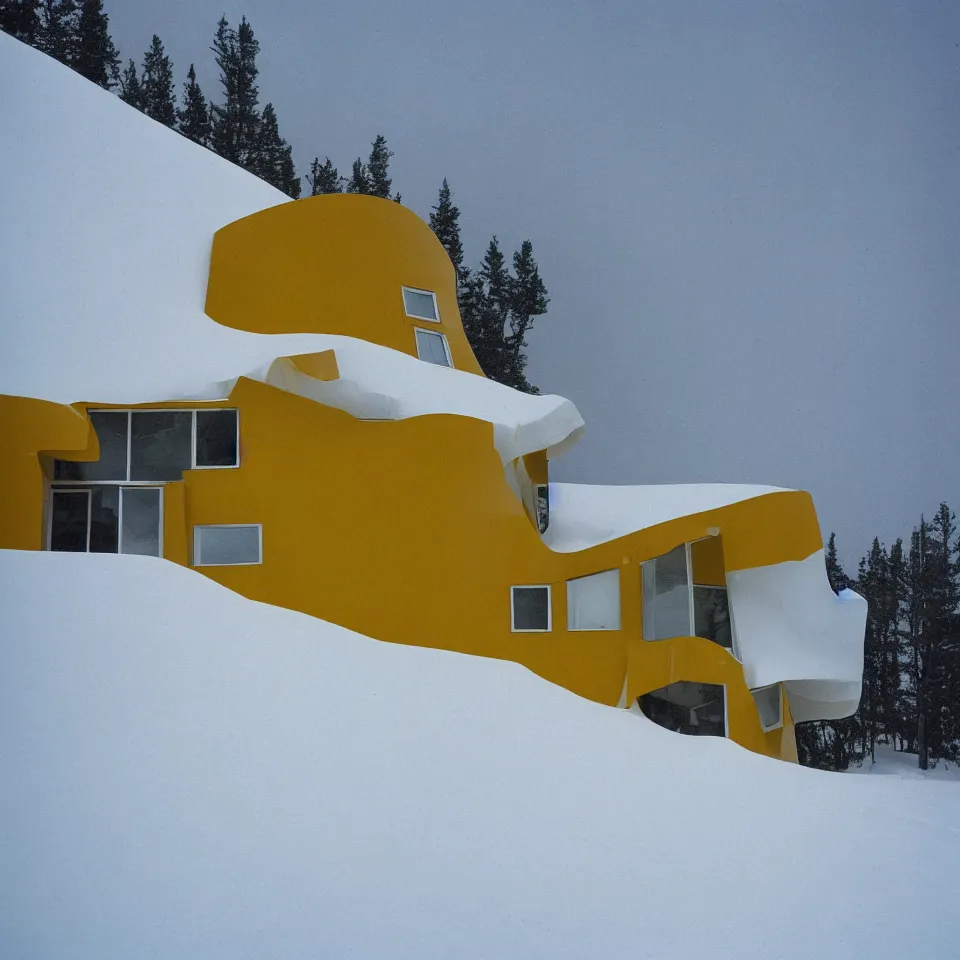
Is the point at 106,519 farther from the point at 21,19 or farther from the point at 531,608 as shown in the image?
the point at 21,19

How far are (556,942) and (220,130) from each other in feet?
140

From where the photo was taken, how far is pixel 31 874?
6238 mm

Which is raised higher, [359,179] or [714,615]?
[359,179]

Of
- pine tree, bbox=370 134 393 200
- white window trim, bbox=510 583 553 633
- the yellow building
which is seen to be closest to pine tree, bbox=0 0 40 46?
pine tree, bbox=370 134 393 200

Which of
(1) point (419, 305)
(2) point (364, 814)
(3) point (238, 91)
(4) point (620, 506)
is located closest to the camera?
(2) point (364, 814)

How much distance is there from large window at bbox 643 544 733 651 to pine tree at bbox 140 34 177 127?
33.3 meters

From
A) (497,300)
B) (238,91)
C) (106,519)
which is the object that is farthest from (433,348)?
(238,91)

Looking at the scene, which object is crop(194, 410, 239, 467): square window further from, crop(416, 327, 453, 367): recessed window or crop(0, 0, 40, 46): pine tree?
crop(0, 0, 40, 46): pine tree

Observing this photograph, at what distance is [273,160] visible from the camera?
43.9m

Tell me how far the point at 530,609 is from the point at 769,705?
18.6 ft

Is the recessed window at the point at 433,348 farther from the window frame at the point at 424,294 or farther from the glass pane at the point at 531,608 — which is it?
the glass pane at the point at 531,608

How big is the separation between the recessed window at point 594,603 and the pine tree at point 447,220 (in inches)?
1080

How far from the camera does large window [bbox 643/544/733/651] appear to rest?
18453 mm

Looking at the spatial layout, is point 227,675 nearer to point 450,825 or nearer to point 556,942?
point 450,825
